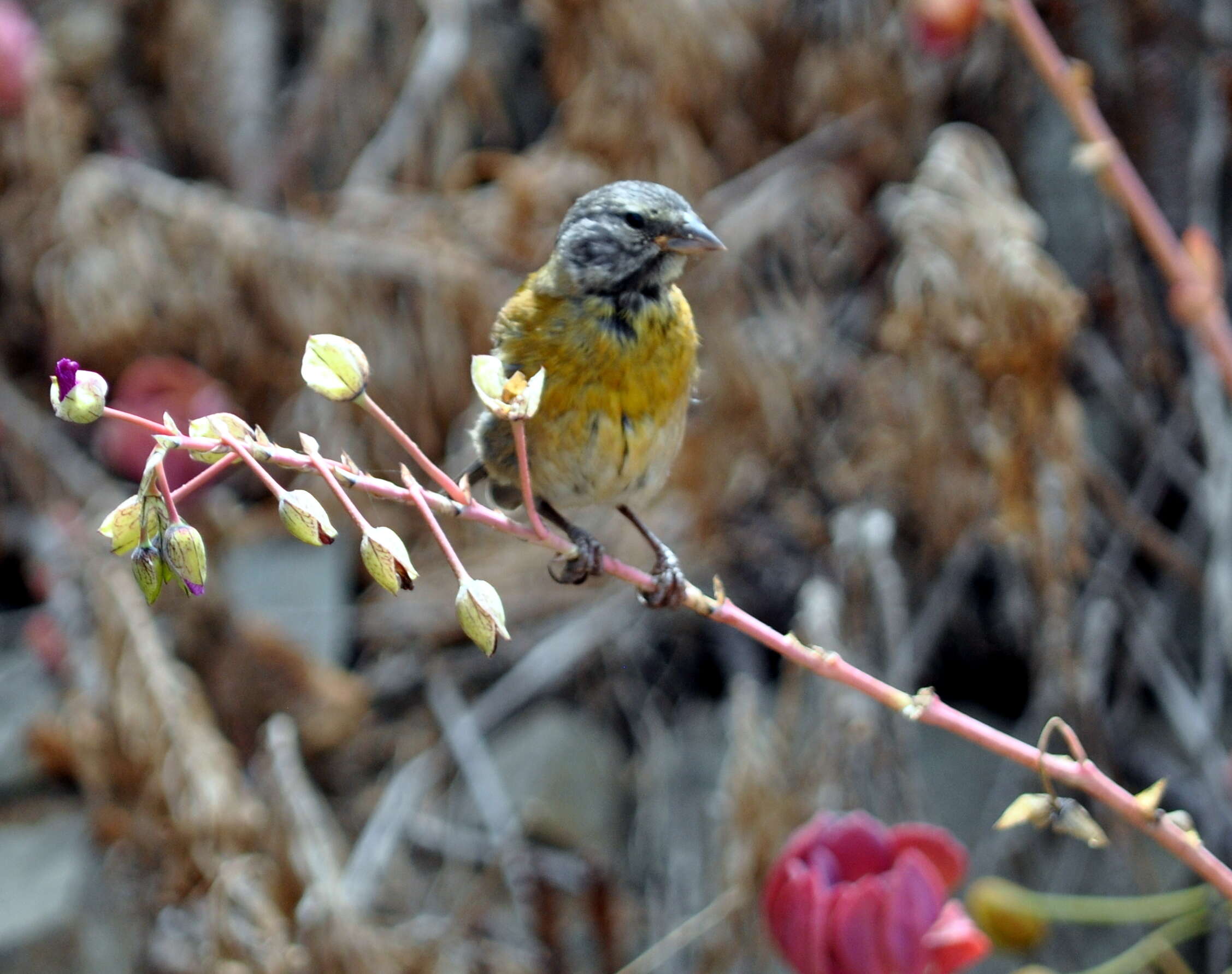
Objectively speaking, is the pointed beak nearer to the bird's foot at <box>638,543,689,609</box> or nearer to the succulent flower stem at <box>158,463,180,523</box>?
the bird's foot at <box>638,543,689,609</box>

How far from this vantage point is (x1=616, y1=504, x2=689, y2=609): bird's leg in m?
1.66

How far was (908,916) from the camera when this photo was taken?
1508 millimetres

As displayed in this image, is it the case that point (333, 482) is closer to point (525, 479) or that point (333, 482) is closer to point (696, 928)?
point (525, 479)

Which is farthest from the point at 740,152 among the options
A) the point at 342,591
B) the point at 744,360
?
the point at 342,591

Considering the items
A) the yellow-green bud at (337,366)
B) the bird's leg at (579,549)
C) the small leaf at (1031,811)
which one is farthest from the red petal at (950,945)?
the yellow-green bud at (337,366)

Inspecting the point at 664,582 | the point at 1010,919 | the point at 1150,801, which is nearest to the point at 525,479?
the point at 664,582

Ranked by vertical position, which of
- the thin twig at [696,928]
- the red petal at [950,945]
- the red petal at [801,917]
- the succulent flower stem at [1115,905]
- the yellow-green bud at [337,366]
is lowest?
the thin twig at [696,928]

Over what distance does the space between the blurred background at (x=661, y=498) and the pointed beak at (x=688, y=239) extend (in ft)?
3.20

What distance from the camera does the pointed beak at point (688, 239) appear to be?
198cm

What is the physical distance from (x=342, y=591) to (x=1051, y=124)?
2.75 meters

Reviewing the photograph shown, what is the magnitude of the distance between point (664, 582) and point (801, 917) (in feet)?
1.57

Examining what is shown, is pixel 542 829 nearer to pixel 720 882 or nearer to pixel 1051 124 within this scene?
pixel 720 882

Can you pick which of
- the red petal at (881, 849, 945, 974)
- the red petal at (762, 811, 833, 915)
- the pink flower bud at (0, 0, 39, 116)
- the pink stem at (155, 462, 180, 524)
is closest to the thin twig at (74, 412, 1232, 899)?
the pink stem at (155, 462, 180, 524)

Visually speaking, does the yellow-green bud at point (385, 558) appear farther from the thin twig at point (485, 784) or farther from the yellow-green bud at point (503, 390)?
the thin twig at point (485, 784)
